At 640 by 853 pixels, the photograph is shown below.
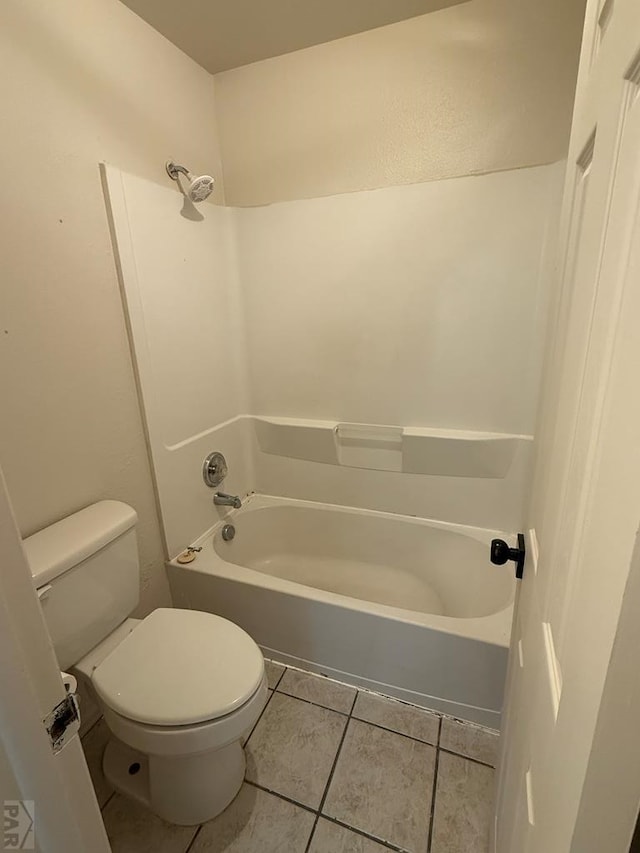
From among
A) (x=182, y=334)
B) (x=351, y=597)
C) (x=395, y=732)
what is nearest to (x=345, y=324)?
(x=182, y=334)

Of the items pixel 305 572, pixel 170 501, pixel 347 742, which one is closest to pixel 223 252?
pixel 170 501

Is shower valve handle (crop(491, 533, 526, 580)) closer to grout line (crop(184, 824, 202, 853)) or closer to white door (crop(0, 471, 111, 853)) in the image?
white door (crop(0, 471, 111, 853))

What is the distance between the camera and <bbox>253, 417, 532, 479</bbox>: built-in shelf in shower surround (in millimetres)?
1687

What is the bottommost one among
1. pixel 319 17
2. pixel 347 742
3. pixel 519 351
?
pixel 347 742

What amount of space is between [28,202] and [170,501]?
1.10m

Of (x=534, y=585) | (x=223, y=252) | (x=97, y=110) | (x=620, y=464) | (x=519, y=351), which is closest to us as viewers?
(x=620, y=464)

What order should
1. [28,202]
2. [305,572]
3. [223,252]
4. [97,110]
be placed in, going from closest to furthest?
[28,202]
[97,110]
[223,252]
[305,572]

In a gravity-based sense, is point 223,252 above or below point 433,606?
above

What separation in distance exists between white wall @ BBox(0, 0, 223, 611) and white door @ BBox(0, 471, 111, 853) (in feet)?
2.78

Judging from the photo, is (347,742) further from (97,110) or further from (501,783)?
→ (97,110)

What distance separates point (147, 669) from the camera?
42.9 inches

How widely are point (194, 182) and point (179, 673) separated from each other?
1633 millimetres

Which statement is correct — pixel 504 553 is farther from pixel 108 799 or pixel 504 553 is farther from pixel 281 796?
pixel 108 799

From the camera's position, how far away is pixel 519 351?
1.57m
